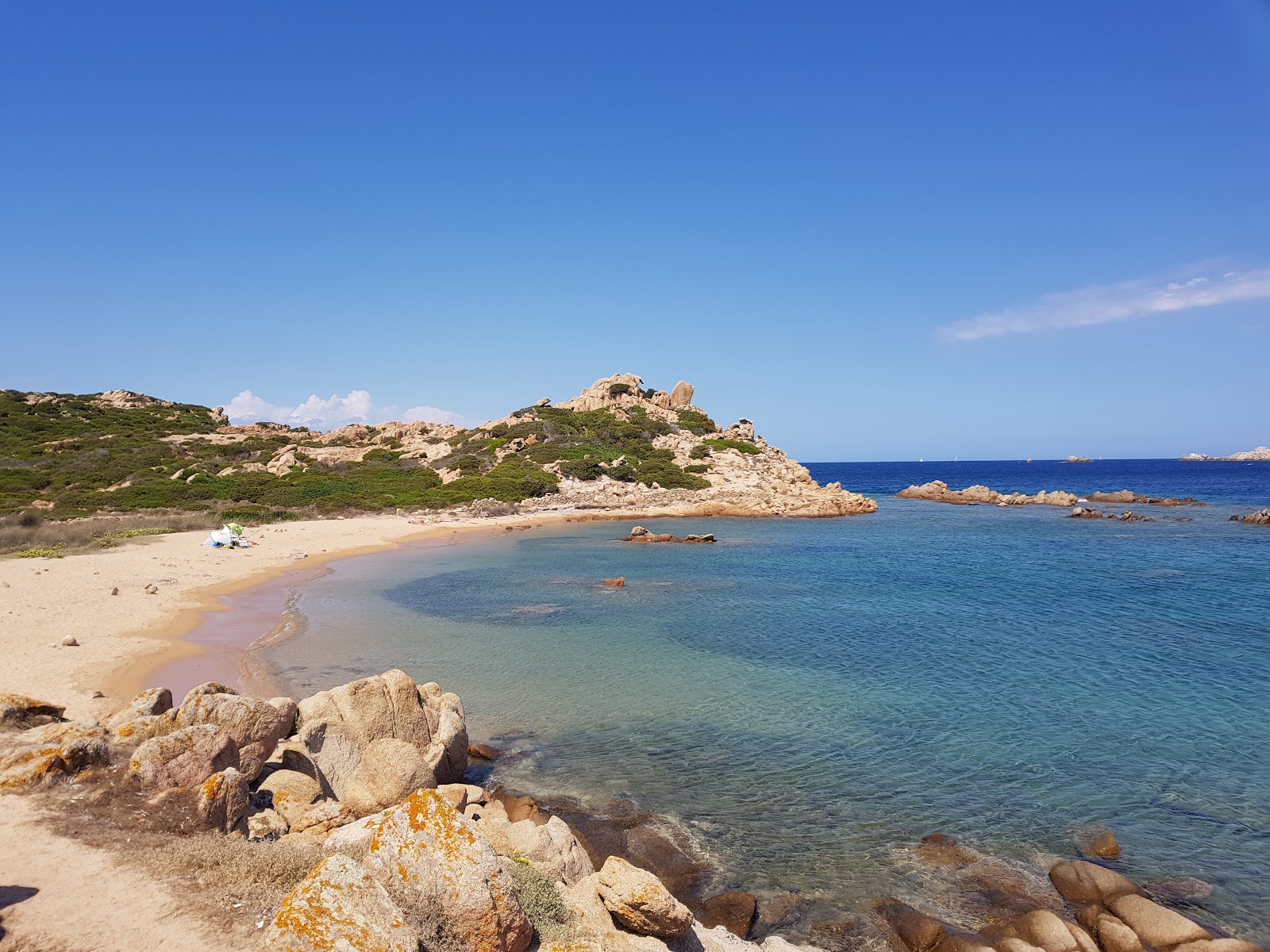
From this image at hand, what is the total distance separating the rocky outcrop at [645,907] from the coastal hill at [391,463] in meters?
46.8

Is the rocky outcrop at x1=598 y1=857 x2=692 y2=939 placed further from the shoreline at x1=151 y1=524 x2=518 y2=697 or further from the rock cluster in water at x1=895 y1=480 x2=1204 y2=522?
the rock cluster in water at x1=895 y1=480 x2=1204 y2=522

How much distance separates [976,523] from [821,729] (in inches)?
1794

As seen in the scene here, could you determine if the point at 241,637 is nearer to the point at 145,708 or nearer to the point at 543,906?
the point at 145,708

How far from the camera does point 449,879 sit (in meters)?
5.33

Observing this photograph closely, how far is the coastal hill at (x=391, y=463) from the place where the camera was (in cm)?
5206

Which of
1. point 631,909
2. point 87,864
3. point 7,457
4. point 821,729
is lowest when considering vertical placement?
point 821,729

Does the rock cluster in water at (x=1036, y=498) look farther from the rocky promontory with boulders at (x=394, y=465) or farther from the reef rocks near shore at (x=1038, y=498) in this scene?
the rocky promontory with boulders at (x=394, y=465)

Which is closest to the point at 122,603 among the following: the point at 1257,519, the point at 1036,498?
the point at 1257,519

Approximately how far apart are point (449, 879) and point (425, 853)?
0.29 meters

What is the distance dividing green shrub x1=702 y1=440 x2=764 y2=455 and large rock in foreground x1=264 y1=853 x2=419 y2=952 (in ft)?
235

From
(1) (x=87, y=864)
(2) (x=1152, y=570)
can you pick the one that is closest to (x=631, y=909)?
(1) (x=87, y=864)

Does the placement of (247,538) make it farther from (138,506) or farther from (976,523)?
(976,523)

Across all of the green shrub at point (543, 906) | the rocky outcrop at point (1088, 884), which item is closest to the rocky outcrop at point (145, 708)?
the green shrub at point (543, 906)

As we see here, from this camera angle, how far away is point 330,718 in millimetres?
10688
